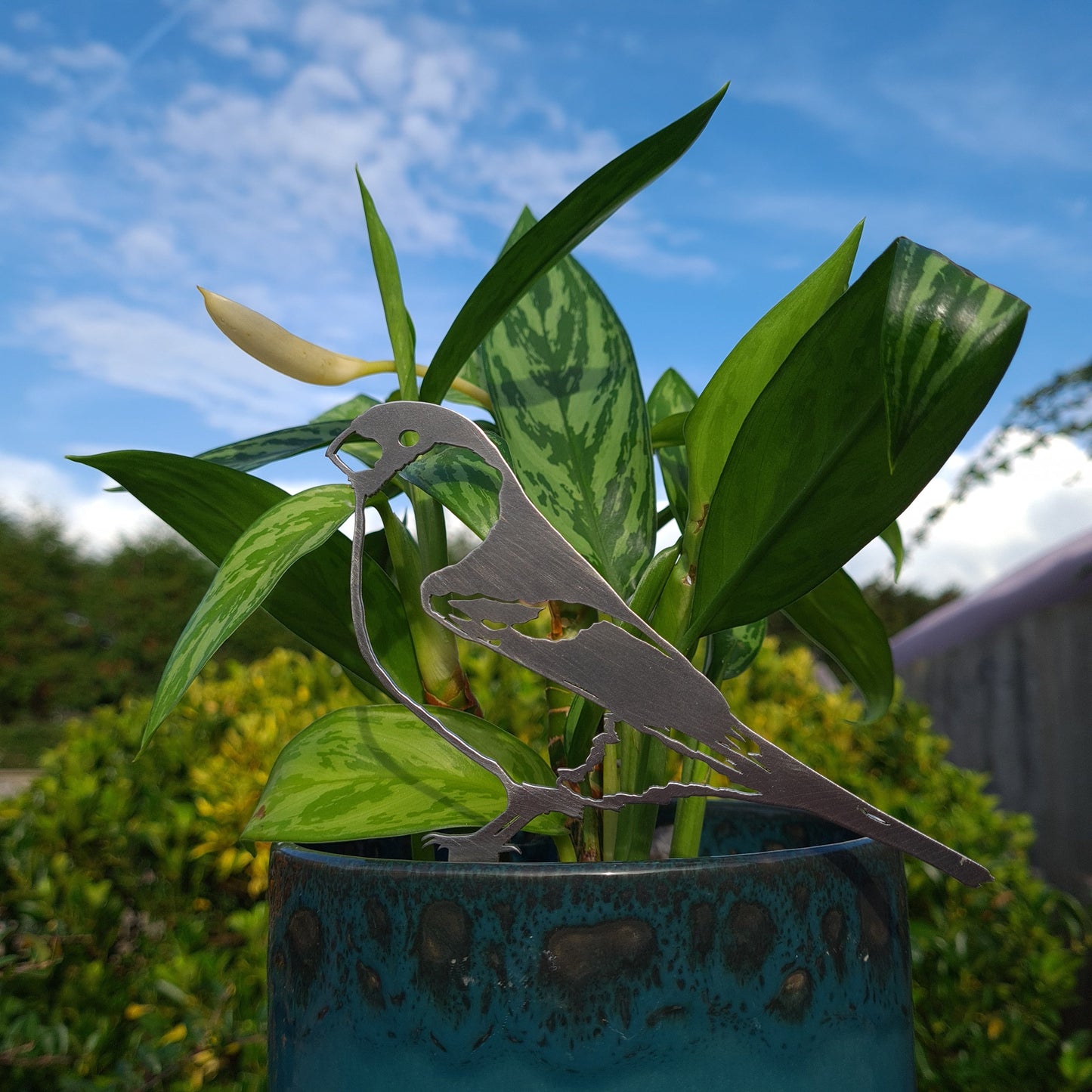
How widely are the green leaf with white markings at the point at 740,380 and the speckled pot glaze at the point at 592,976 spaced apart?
6.8 inches

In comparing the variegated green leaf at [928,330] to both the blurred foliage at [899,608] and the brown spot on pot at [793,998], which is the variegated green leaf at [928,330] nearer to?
the brown spot on pot at [793,998]

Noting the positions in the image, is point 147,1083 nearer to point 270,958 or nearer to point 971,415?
point 270,958

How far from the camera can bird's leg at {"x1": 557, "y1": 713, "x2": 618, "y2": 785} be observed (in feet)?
1.36

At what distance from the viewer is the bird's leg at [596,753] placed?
415 millimetres

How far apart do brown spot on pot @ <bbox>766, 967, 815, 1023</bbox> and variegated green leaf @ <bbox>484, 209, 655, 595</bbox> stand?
198mm

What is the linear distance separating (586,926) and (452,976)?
58mm

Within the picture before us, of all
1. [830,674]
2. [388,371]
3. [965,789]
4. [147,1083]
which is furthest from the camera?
[830,674]

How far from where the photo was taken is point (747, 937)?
38cm

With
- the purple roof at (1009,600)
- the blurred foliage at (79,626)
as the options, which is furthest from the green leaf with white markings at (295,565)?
the blurred foliage at (79,626)

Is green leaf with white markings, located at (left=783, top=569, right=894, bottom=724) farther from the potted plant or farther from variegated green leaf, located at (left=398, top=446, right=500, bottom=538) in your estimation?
variegated green leaf, located at (left=398, top=446, right=500, bottom=538)

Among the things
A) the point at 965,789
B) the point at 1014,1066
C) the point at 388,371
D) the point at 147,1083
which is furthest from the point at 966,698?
the point at 388,371

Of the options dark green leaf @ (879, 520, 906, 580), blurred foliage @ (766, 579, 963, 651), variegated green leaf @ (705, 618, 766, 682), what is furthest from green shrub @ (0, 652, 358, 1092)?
blurred foliage @ (766, 579, 963, 651)

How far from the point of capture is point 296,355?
1.77ft

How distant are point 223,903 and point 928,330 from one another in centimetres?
120
